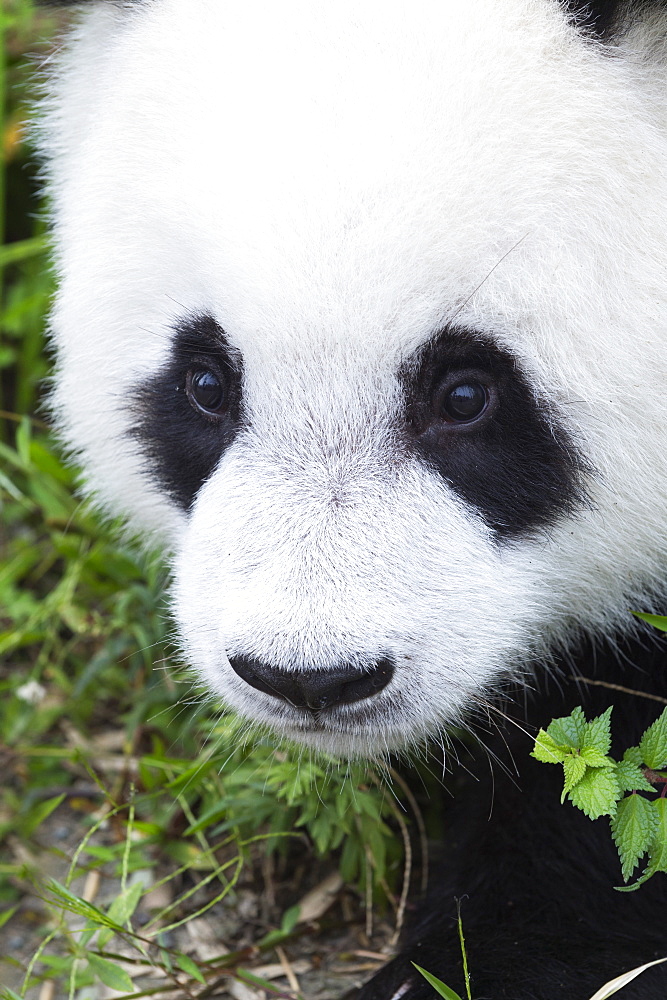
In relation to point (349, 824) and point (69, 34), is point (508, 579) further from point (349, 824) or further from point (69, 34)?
point (69, 34)

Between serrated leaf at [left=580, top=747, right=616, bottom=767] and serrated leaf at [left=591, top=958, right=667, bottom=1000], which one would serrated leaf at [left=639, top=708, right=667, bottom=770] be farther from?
serrated leaf at [left=591, top=958, right=667, bottom=1000]

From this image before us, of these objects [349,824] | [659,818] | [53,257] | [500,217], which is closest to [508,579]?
[659,818]

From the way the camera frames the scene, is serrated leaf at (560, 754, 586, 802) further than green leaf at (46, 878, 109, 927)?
No

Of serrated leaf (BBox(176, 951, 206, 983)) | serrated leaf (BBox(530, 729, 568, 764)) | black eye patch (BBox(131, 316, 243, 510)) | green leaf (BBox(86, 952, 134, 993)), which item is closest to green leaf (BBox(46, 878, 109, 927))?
green leaf (BBox(86, 952, 134, 993))

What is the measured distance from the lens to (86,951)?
260 centimetres

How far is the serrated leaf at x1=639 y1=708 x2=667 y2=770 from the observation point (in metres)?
2.11

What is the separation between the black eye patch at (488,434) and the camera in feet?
6.81

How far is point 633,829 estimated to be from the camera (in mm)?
2053

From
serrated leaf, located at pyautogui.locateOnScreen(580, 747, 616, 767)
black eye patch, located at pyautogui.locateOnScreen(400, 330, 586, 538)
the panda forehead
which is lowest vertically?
serrated leaf, located at pyautogui.locateOnScreen(580, 747, 616, 767)

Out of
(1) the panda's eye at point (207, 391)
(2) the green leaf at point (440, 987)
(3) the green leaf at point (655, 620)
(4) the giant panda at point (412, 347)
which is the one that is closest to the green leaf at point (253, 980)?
(4) the giant panda at point (412, 347)

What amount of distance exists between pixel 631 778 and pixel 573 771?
12 centimetres

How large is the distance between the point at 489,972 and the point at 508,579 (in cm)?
81

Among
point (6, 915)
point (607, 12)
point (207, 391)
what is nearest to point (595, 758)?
point (207, 391)

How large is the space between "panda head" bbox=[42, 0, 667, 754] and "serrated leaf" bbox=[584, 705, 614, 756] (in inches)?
8.2
